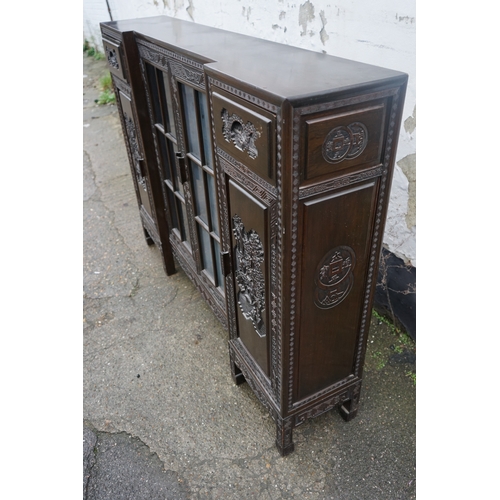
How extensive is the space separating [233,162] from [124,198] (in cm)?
265

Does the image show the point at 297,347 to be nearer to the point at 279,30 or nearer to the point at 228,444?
the point at 228,444

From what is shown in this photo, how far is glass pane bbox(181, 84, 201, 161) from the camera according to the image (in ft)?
5.42

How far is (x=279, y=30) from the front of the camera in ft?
7.06

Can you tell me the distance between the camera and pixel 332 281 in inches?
52.2

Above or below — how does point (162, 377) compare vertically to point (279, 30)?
below

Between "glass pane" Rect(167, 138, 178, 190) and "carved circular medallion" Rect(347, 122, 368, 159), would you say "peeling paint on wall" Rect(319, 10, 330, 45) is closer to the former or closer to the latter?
"glass pane" Rect(167, 138, 178, 190)

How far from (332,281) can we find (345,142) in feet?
1.51

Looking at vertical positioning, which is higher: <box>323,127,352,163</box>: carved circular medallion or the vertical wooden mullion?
<box>323,127,352,163</box>: carved circular medallion

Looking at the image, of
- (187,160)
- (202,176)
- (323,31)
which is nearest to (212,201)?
(202,176)

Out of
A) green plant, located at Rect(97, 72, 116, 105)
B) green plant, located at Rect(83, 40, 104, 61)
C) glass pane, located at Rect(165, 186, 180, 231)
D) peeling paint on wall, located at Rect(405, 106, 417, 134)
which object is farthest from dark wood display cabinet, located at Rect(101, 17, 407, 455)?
green plant, located at Rect(83, 40, 104, 61)

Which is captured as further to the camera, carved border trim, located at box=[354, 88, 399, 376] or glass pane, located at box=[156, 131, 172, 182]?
glass pane, located at box=[156, 131, 172, 182]

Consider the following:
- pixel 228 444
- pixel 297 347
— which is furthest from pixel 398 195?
pixel 228 444

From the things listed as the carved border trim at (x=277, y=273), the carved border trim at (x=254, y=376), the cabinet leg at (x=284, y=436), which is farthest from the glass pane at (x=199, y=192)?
the cabinet leg at (x=284, y=436)

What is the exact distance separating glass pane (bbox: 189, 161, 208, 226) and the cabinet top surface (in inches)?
19.6
